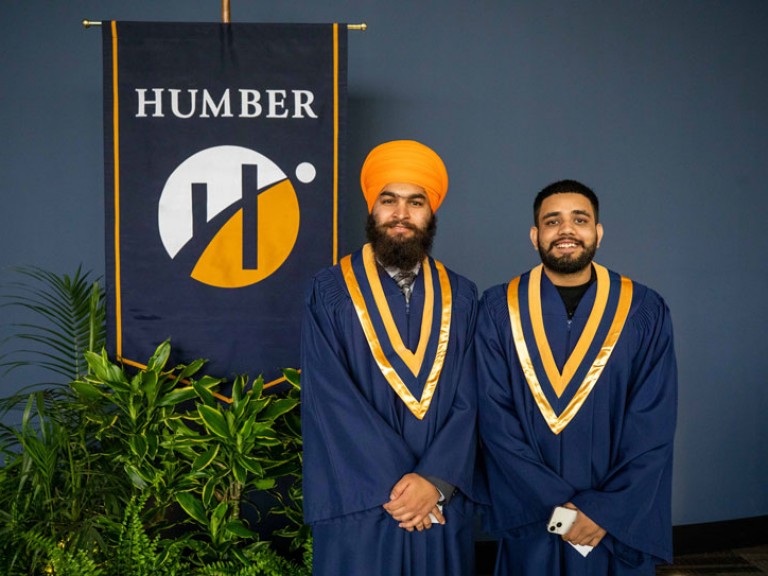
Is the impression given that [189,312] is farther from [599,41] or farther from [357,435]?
[599,41]

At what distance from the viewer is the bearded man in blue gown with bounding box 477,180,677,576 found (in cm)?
215

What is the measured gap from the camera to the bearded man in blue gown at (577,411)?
2148 millimetres

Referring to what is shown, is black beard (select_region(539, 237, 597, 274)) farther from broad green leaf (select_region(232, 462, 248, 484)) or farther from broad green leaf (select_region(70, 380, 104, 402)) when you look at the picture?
broad green leaf (select_region(70, 380, 104, 402))

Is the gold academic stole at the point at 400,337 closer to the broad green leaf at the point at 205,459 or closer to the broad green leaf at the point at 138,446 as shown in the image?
the broad green leaf at the point at 205,459

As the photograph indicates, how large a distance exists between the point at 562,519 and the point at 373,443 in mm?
659

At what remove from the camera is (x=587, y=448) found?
221 centimetres

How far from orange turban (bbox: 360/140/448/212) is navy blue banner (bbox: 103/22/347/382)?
0.59 meters

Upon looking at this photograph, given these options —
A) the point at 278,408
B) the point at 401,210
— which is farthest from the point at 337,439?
the point at 401,210

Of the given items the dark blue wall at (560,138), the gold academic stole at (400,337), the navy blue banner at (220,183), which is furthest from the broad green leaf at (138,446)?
the dark blue wall at (560,138)

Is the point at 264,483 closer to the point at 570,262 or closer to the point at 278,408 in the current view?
the point at 278,408

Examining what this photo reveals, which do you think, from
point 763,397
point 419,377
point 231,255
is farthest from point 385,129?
point 763,397

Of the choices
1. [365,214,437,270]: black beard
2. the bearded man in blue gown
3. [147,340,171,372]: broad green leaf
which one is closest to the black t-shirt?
the bearded man in blue gown

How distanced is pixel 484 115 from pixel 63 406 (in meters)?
2.71

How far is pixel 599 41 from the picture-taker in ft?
12.9
